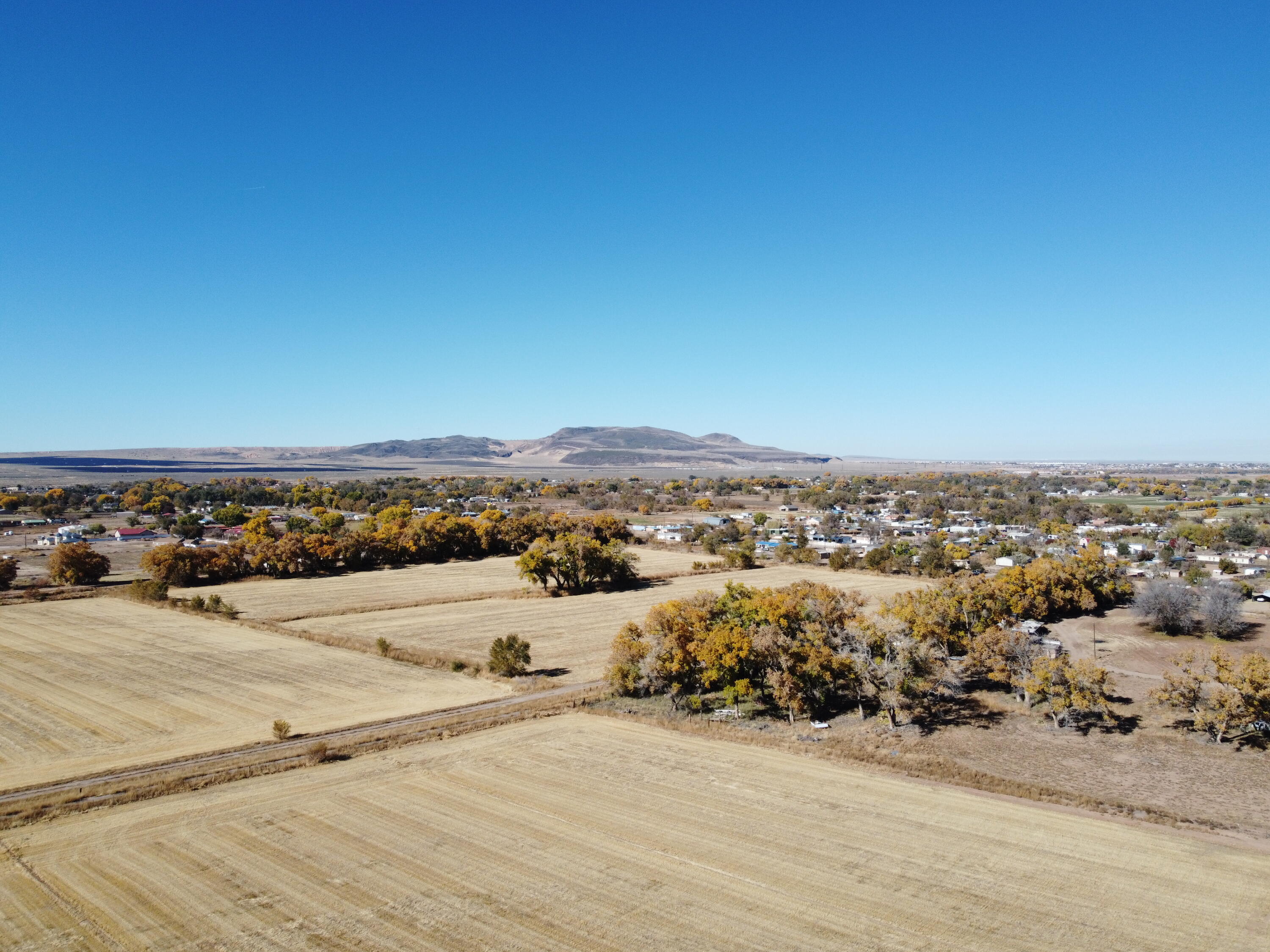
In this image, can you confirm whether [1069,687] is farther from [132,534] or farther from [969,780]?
[132,534]

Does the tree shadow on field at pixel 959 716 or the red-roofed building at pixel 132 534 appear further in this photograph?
the red-roofed building at pixel 132 534

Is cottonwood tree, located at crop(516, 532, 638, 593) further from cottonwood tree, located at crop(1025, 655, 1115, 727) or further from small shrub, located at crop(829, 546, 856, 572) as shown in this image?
cottonwood tree, located at crop(1025, 655, 1115, 727)

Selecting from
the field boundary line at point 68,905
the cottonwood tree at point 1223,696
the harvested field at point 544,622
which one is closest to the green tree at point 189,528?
the harvested field at point 544,622

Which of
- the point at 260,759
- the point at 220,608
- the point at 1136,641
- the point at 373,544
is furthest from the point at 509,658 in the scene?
the point at 373,544

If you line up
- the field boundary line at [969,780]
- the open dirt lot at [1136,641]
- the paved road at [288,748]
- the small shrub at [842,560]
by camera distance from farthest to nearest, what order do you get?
the small shrub at [842,560] → the open dirt lot at [1136,641] → the paved road at [288,748] → the field boundary line at [969,780]

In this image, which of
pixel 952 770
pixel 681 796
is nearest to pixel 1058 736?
pixel 952 770

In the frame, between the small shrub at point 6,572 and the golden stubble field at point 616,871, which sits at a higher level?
the small shrub at point 6,572

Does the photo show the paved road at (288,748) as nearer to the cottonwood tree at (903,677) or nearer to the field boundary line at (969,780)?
the field boundary line at (969,780)

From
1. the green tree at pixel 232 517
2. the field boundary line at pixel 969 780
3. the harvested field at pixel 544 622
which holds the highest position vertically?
the green tree at pixel 232 517
